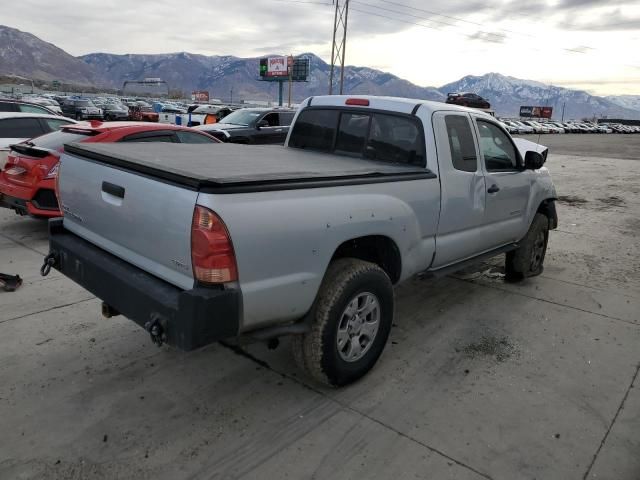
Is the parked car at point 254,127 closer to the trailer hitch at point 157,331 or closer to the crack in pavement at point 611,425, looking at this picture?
the trailer hitch at point 157,331

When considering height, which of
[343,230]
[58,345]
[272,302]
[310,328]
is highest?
[343,230]

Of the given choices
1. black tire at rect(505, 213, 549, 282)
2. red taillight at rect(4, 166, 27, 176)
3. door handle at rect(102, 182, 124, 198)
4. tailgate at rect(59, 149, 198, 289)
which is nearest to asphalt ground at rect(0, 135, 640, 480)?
black tire at rect(505, 213, 549, 282)

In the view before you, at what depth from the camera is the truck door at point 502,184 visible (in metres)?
4.61

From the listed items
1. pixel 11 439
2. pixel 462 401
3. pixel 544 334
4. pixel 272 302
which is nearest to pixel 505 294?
pixel 544 334

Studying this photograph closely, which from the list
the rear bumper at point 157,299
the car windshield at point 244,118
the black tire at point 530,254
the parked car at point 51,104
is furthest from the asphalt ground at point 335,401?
the parked car at point 51,104

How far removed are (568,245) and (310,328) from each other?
5924 mm

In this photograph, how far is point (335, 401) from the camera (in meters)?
3.33

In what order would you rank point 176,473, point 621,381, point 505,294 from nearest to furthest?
point 176,473
point 621,381
point 505,294

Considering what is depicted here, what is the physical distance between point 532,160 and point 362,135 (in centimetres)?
A: 188

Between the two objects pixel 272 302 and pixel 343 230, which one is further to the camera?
pixel 343 230

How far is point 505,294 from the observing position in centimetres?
545

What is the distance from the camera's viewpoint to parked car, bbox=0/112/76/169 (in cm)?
796

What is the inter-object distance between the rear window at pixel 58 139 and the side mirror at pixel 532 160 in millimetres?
5566

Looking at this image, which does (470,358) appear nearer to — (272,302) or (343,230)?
(343,230)
